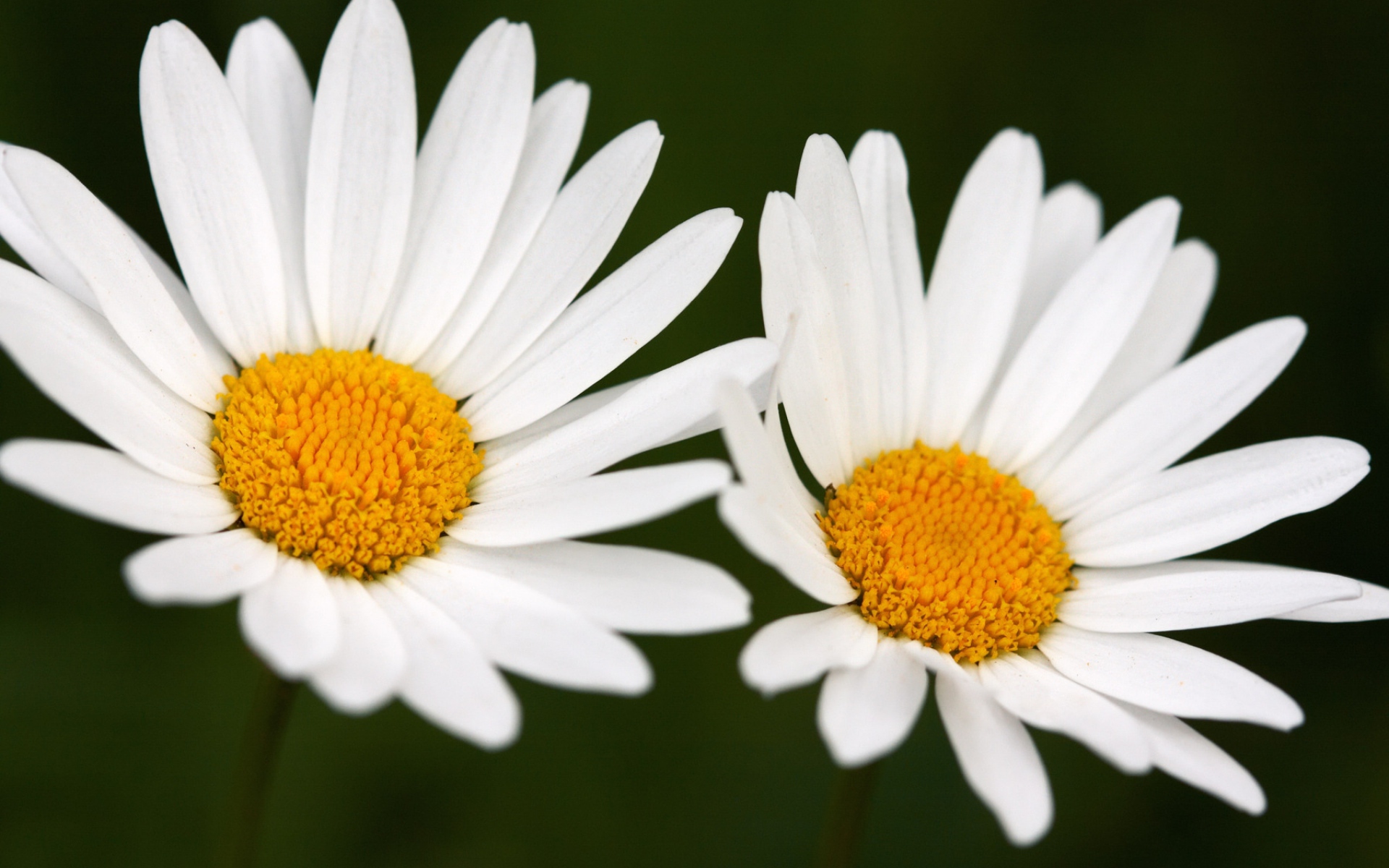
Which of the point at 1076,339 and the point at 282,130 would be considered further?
the point at 1076,339

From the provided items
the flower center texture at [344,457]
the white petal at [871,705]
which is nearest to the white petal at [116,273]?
the flower center texture at [344,457]

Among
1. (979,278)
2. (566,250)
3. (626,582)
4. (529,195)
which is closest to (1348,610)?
(979,278)

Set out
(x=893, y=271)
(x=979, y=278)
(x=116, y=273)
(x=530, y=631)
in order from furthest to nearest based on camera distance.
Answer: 1. (x=979, y=278)
2. (x=893, y=271)
3. (x=116, y=273)
4. (x=530, y=631)

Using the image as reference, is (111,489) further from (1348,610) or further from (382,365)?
(1348,610)

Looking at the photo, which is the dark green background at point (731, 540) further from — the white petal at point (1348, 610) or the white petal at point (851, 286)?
the white petal at point (1348, 610)

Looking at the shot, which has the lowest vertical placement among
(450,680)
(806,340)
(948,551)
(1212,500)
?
(450,680)

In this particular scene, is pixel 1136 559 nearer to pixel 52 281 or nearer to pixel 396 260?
pixel 396 260

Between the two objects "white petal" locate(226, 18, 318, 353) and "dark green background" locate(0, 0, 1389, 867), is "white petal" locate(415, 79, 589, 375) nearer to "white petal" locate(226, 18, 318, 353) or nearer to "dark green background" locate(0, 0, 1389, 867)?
"white petal" locate(226, 18, 318, 353)
